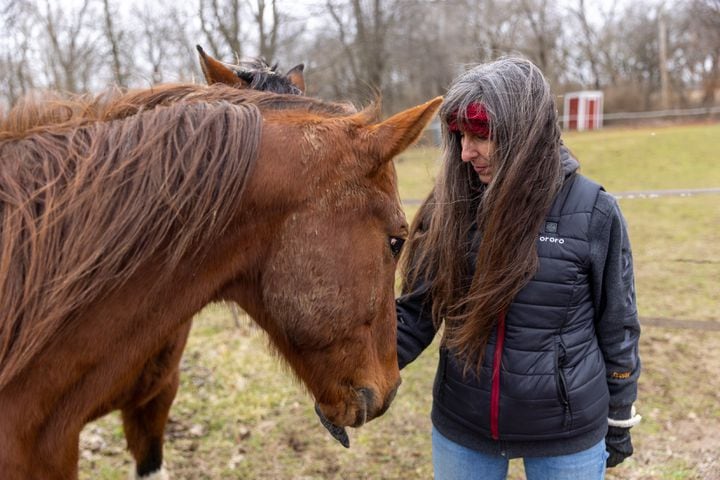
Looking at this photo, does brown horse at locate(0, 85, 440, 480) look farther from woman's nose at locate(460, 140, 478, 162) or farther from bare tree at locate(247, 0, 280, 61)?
bare tree at locate(247, 0, 280, 61)

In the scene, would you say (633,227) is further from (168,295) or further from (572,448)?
(168,295)

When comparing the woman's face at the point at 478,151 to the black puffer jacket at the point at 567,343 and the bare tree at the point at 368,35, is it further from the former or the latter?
the bare tree at the point at 368,35

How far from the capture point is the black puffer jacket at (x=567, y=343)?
5.80 feet

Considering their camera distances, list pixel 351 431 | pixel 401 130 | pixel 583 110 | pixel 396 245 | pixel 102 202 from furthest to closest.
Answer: pixel 583 110
pixel 351 431
pixel 396 245
pixel 401 130
pixel 102 202

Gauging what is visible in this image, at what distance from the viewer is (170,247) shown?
1404 millimetres

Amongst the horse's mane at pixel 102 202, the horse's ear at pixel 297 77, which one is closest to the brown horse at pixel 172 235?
the horse's mane at pixel 102 202

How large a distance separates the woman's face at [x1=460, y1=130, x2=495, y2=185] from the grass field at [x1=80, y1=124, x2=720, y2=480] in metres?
0.47

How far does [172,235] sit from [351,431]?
2.76 metres

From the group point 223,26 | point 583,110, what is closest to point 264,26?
point 223,26

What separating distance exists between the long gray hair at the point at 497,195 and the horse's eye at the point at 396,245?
0.99 feet

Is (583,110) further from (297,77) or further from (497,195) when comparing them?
(497,195)

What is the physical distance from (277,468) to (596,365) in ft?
7.60

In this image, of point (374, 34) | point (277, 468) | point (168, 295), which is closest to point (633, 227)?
point (277, 468)

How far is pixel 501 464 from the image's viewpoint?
6.59 feet
